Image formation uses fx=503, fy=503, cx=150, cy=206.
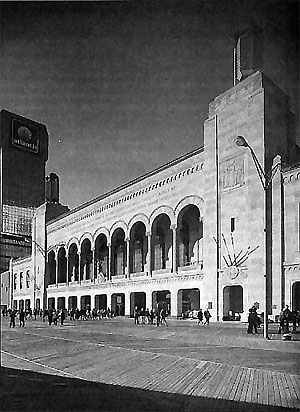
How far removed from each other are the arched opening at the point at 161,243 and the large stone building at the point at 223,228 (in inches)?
42.1

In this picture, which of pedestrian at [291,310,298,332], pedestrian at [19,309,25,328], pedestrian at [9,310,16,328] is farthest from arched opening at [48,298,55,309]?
pedestrian at [291,310,298,332]

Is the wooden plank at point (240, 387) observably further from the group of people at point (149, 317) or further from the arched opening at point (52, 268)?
the group of people at point (149, 317)

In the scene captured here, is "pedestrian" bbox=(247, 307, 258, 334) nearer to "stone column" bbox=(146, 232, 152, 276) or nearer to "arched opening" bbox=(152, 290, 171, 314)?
"arched opening" bbox=(152, 290, 171, 314)

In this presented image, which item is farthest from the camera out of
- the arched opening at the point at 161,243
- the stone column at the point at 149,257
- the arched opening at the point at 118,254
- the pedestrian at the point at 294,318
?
the arched opening at the point at 161,243

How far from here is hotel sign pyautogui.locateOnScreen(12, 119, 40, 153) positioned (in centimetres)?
384

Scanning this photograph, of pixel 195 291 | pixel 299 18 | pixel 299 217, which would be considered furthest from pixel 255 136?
pixel 195 291

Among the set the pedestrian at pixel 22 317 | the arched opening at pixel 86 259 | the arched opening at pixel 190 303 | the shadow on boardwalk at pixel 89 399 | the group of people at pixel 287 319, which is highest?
the arched opening at pixel 86 259

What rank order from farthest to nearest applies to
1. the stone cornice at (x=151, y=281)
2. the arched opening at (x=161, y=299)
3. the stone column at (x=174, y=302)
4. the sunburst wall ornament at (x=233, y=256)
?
the arched opening at (x=161, y=299) < the stone column at (x=174, y=302) < the stone cornice at (x=151, y=281) < the sunburst wall ornament at (x=233, y=256)

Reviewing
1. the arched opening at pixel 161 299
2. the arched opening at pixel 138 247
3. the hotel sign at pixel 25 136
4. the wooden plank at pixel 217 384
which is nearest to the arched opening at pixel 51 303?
the hotel sign at pixel 25 136

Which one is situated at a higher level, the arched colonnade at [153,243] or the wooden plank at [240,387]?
the arched colonnade at [153,243]

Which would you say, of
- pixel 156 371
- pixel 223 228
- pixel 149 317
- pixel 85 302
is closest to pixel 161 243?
pixel 149 317

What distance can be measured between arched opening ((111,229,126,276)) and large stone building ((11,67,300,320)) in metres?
0.06

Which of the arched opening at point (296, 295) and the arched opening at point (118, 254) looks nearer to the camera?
the arched opening at point (296, 295)

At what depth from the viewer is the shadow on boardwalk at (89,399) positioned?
3.01 meters
